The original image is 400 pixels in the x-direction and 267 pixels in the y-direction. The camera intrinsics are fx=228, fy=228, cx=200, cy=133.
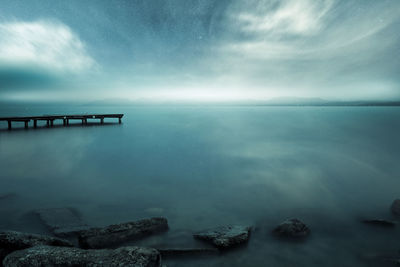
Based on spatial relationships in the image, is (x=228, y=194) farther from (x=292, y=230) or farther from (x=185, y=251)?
(x=185, y=251)

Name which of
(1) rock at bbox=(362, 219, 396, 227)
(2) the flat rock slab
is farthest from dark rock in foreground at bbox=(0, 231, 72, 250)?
(1) rock at bbox=(362, 219, 396, 227)

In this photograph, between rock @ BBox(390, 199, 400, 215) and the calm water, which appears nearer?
the calm water

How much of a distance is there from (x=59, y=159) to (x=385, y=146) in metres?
26.2

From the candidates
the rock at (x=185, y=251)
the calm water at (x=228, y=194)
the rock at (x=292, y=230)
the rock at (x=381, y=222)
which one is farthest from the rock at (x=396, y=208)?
the rock at (x=185, y=251)

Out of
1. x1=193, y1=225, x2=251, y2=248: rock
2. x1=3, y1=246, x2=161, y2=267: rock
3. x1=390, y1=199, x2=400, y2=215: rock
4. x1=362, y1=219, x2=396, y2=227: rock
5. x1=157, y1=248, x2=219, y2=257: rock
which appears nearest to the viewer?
x1=3, y1=246, x2=161, y2=267: rock

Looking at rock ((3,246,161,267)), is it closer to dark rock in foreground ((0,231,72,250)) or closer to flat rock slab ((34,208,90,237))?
dark rock in foreground ((0,231,72,250))

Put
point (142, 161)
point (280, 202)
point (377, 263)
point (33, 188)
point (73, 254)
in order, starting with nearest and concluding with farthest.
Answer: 1. point (73, 254)
2. point (377, 263)
3. point (280, 202)
4. point (33, 188)
5. point (142, 161)

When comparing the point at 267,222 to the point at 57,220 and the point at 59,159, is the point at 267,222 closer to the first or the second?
the point at 57,220

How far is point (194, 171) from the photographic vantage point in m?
12.2

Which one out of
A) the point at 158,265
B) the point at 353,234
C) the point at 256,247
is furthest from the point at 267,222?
the point at 158,265

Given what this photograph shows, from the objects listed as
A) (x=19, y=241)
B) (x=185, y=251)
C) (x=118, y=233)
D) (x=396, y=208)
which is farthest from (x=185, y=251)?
(x=396, y=208)

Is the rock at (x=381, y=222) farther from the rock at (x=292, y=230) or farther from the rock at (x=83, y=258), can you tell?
the rock at (x=83, y=258)

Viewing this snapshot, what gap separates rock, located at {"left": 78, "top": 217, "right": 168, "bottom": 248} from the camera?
180 inches

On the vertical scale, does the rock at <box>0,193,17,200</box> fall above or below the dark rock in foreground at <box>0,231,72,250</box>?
below
